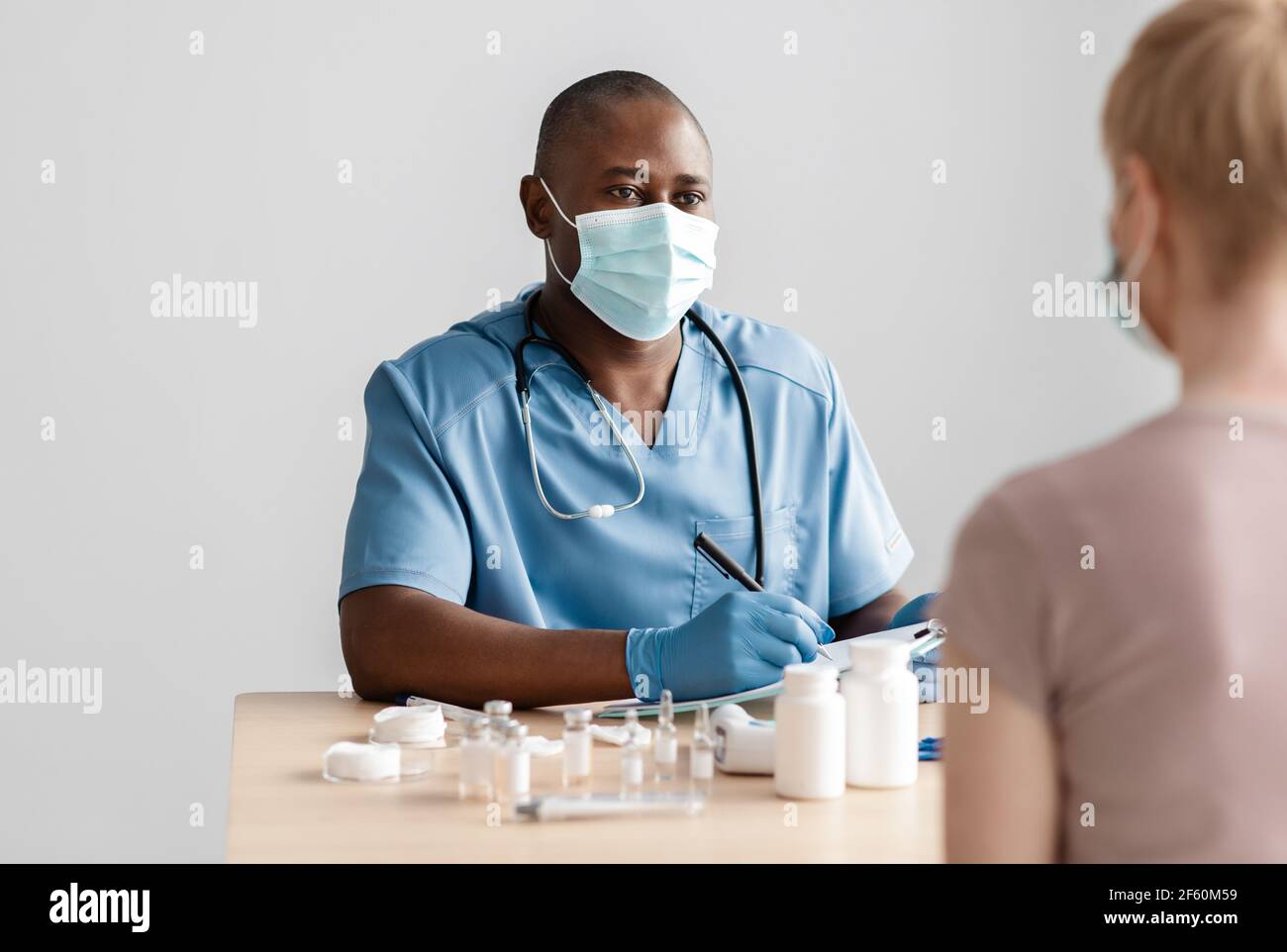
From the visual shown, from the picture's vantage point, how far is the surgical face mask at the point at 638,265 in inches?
73.3

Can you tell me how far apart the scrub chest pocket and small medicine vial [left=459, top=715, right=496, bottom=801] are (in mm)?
647

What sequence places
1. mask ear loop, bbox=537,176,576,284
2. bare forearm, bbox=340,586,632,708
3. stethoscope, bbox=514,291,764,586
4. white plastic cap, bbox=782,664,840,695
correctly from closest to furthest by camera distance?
white plastic cap, bbox=782,664,840,695 → bare forearm, bbox=340,586,632,708 → stethoscope, bbox=514,291,764,586 → mask ear loop, bbox=537,176,576,284

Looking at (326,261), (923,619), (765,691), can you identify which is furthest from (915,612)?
(326,261)

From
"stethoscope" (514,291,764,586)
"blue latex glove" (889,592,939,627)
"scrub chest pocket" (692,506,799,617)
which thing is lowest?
"blue latex glove" (889,592,939,627)

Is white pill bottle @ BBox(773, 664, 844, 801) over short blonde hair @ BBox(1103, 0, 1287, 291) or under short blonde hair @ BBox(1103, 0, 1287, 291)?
under

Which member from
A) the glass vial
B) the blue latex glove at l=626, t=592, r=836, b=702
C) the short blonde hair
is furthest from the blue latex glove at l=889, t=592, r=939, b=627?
the short blonde hair

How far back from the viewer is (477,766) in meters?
1.21

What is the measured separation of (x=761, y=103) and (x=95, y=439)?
1528 millimetres

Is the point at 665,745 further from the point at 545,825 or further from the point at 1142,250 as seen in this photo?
the point at 1142,250

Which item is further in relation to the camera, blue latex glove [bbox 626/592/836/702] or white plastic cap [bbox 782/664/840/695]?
blue latex glove [bbox 626/592/836/702]

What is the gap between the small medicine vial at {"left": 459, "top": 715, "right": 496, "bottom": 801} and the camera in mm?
1206

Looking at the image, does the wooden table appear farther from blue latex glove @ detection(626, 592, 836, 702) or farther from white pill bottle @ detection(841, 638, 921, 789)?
blue latex glove @ detection(626, 592, 836, 702)

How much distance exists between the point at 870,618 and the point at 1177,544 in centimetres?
127

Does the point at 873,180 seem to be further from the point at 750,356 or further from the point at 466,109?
the point at 750,356
